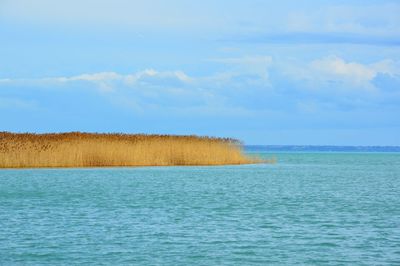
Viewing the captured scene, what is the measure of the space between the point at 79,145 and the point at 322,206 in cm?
1581

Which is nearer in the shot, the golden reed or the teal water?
the teal water

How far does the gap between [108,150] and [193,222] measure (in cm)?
1948

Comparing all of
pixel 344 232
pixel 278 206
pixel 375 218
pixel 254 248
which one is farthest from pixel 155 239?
pixel 278 206

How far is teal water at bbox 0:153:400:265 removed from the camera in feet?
46.4

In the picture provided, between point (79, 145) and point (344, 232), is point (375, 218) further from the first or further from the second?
point (79, 145)

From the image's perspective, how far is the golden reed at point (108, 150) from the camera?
35562 millimetres

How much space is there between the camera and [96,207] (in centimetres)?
2191

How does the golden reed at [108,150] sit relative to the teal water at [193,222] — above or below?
above

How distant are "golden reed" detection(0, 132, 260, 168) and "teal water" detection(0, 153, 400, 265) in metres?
2.80

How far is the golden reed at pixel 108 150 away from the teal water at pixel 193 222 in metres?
2.80

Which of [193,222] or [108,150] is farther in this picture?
[108,150]

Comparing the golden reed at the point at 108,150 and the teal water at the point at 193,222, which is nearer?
the teal water at the point at 193,222

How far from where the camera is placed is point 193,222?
18.7 meters

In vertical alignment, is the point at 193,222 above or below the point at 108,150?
below
